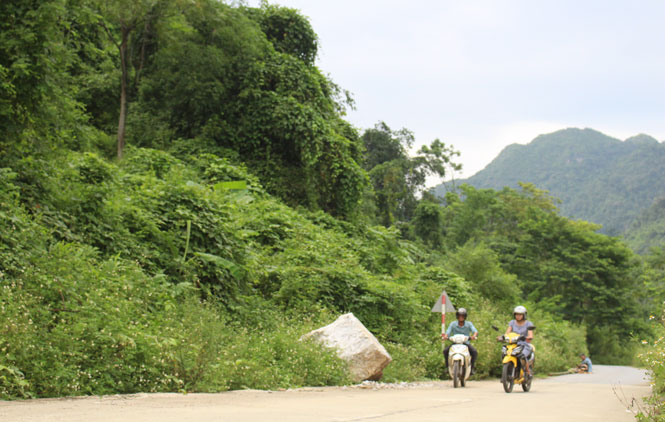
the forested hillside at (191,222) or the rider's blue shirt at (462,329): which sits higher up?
the forested hillside at (191,222)

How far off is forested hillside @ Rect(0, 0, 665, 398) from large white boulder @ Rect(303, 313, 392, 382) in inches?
22.5

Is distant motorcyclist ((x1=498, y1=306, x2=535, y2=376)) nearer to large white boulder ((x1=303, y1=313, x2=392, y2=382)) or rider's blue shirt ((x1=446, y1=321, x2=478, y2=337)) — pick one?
rider's blue shirt ((x1=446, y1=321, x2=478, y2=337))

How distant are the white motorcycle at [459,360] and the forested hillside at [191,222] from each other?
144 centimetres

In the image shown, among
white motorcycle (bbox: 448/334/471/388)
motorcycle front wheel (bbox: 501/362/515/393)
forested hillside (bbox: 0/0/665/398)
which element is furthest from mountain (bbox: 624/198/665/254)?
motorcycle front wheel (bbox: 501/362/515/393)

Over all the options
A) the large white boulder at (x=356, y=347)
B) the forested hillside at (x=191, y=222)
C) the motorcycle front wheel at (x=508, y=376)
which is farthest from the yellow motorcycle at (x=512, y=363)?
the forested hillside at (x=191, y=222)

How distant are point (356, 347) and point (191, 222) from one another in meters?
5.32

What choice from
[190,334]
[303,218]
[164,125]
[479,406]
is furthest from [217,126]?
[479,406]

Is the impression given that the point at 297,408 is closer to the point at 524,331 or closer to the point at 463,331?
the point at 524,331

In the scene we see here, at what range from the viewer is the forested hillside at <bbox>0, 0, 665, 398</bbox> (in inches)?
368

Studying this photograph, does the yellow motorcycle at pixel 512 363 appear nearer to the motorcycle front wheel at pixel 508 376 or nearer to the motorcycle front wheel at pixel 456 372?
the motorcycle front wheel at pixel 508 376

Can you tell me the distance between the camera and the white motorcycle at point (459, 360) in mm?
13969

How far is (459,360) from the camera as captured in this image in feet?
45.8

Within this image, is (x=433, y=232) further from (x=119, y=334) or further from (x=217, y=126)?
(x=119, y=334)

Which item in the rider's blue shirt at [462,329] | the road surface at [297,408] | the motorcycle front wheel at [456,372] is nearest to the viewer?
the road surface at [297,408]
